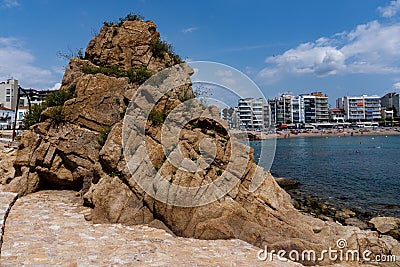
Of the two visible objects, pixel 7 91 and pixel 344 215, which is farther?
pixel 7 91

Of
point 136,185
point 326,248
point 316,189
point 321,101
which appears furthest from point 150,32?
point 321,101

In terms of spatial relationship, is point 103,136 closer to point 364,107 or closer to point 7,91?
point 7,91

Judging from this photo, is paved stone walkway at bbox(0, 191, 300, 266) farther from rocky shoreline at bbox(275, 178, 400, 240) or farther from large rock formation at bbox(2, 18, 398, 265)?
rocky shoreline at bbox(275, 178, 400, 240)

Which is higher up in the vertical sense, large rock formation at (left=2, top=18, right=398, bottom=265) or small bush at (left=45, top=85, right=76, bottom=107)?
small bush at (left=45, top=85, right=76, bottom=107)

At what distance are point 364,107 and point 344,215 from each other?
16619 cm

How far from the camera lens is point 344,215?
56.1 ft

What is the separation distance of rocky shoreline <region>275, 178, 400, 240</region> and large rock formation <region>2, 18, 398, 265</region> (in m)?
2.52

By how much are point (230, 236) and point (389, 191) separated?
20621 millimetres

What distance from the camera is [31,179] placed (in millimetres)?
13391

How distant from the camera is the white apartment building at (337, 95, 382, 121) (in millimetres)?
161500

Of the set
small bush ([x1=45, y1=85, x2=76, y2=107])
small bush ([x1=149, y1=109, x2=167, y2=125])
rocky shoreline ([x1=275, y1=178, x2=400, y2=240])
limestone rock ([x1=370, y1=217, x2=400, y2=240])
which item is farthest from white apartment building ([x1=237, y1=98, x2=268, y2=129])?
small bush ([x1=45, y1=85, x2=76, y2=107])

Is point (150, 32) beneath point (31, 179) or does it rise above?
above

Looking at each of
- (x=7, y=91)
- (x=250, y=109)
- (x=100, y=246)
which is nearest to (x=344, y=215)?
(x=250, y=109)

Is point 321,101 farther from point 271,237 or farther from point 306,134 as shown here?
point 271,237
